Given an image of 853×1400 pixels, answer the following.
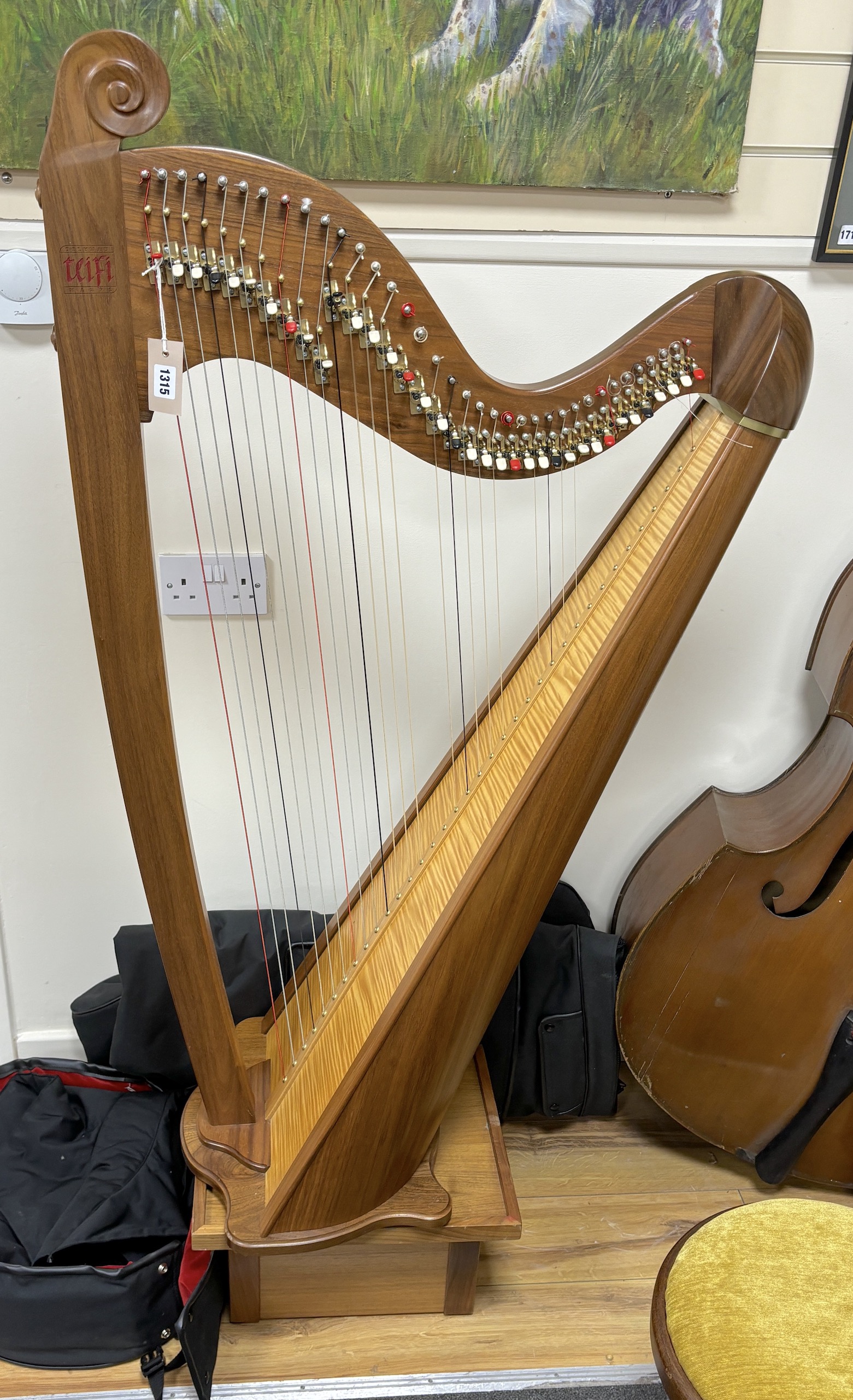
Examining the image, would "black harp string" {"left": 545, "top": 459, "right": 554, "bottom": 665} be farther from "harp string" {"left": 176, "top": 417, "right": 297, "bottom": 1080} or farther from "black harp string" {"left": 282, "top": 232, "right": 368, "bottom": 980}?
"harp string" {"left": 176, "top": 417, "right": 297, "bottom": 1080}

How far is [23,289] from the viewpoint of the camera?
3.90ft

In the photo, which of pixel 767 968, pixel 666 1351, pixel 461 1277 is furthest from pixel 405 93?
pixel 461 1277

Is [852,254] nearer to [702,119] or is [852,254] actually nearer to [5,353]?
[702,119]

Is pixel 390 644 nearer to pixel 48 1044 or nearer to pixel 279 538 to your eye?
pixel 279 538

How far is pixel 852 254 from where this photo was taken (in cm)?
128

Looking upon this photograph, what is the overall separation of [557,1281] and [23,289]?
58.5 inches

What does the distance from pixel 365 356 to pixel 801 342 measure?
50cm

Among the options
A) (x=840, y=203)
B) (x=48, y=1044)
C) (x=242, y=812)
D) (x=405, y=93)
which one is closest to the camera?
(x=405, y=93)

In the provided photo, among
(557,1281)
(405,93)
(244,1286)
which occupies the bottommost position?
(557,1281)

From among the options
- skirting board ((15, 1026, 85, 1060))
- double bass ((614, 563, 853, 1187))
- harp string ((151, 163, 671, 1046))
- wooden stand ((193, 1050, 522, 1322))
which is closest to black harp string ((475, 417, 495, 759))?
harp string ((151, 163, 671, 1046))

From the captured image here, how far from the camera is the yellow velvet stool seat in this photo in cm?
86

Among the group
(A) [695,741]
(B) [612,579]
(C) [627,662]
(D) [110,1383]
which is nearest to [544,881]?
(C) [627,662]

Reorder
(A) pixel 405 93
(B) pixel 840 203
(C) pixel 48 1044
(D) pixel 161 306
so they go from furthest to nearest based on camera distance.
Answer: (C) pixel 48 1044
(B) pixel 840 203
(A) pixel 405 93
(D) pixel 161 306

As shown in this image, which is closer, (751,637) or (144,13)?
(144,13)
